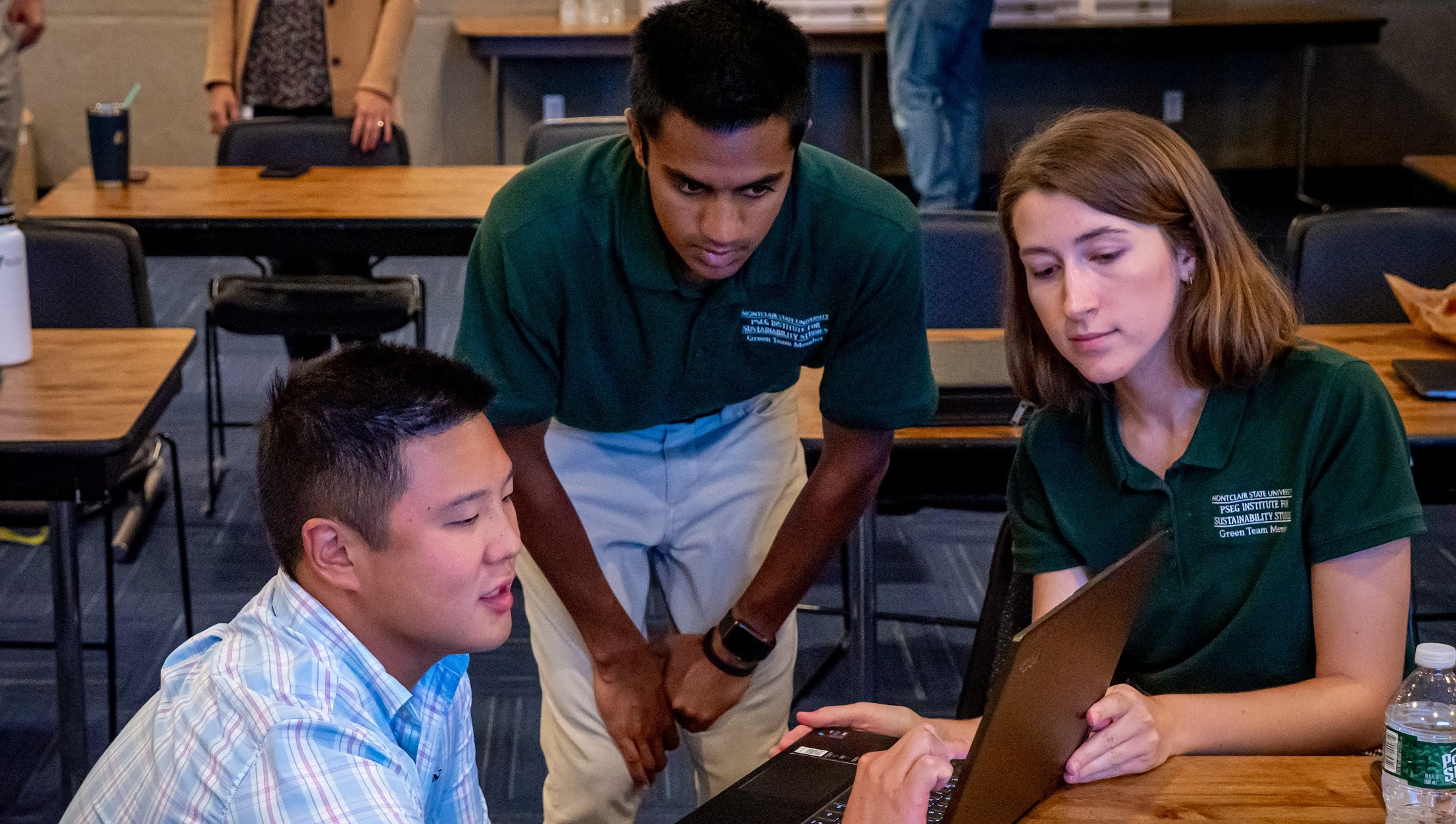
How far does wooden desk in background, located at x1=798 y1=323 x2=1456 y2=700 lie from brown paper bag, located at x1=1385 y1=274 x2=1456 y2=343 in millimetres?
26

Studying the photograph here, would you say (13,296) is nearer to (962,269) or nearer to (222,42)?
(962,269)

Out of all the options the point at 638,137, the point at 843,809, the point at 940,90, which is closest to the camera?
the point at 843,809

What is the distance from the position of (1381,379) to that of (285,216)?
2.27 m

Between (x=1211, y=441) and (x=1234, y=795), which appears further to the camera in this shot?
(x=1211, y=441)

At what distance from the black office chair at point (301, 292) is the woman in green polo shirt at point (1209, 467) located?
226 cm

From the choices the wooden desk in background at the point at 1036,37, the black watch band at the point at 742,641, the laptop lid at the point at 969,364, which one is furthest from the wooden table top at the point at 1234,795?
the wooden desk in background at the point at 1036,37

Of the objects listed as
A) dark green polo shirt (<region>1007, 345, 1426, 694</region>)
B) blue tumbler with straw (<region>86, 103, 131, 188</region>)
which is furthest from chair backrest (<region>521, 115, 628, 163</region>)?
dark green polo shirt (<region>1007, 345, 1426, 694</region>)

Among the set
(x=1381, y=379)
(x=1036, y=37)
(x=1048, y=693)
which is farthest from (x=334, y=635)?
(x=1036, y=37)

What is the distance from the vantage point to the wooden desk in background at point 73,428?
6.59ft

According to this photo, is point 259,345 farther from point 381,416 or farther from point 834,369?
point 381,416

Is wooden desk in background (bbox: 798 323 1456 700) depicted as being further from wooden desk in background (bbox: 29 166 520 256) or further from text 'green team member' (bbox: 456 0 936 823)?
wooden desk in background (bbox: 29 166 520 256)

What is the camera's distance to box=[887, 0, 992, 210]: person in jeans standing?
5.28 meters

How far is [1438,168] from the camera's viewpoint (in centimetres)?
364

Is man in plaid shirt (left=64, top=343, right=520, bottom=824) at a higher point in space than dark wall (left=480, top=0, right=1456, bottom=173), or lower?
lower
